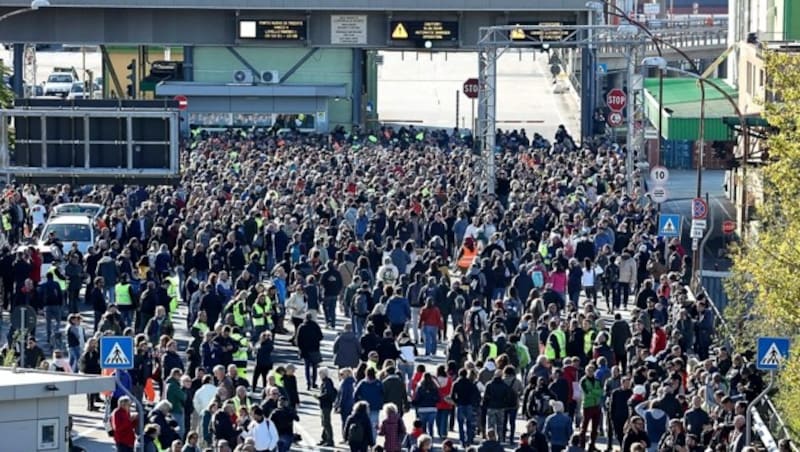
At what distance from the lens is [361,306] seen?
3178cm

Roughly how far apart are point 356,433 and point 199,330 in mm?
4954

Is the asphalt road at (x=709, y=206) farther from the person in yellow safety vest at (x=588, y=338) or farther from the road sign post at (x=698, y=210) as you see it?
the person in yellow safety vest at (x=588, y=338)

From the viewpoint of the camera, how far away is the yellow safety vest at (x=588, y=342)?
92.6 feet

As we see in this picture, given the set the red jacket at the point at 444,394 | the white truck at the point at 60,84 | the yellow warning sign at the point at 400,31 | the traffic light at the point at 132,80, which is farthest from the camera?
the white truck at the point at 60,84

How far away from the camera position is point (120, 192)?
4666 centimetres

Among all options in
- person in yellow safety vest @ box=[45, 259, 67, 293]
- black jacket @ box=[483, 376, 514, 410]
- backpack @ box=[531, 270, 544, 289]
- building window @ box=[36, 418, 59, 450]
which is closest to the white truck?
person in yellow safety vest @ box=[45, 259, 67, 293]

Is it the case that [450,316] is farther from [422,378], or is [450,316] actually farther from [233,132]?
A: [233,132]

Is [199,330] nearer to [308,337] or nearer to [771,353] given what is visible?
[308,337]

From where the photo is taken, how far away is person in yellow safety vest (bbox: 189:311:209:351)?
27.8 metres

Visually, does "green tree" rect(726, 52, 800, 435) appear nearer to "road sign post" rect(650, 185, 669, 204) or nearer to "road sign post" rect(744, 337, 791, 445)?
"road sign post" rect(744, 337, 791, 445)

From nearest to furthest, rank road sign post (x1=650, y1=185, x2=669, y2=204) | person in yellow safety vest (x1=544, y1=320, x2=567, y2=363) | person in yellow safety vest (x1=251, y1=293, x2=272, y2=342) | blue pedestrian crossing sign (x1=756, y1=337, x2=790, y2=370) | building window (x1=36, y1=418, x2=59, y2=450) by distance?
building window (x1=36, y1=418, x2=59, y2=450) → blue pedestrian crossing sign (x1=756, y1=337, x2=790, y2=370) → person in yellow safety vest (x1=544, y1=320, x2=567, y2=363) → person in yellow safety vest (x1=251, y1=293, x2=272, y2=342) → road sign post (x1=650, y1=185, x2=669, y2=204)

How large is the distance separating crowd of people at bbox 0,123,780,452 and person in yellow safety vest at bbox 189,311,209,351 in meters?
0.03

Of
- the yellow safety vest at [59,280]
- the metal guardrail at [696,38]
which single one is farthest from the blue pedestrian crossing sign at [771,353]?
the metal guardrail at [696,38]

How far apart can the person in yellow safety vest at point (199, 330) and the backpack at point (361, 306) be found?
3.08 metres
